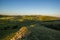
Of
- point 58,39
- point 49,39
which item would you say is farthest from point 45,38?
point 58,39

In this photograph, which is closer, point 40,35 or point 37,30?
point 40,35

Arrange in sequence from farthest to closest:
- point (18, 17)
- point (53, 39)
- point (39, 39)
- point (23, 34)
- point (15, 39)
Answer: point (18, 17) → point (53, 39) → point (39, 39) → point (23, 34) → point (15, 39)

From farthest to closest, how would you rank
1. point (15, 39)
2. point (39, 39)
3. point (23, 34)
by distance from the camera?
point (39, 39)
point (23, 34)
point (15, 39)

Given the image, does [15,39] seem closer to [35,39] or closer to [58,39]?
[35,39]

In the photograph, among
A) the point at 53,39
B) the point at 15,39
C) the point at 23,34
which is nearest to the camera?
the point at 15,39

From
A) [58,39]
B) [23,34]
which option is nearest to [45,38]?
[58,39]

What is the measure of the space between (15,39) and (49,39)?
7.94 meters

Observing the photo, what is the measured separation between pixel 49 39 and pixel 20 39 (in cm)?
731

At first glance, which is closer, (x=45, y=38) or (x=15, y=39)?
(x=15, y=39)

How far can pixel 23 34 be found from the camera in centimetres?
2384

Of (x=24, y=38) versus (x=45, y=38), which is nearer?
(x=24, y=38)

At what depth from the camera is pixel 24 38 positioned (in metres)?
22.6

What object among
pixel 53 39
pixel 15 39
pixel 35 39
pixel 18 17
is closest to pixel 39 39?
pixel 35 39

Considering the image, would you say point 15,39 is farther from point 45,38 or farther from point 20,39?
point 45,38
